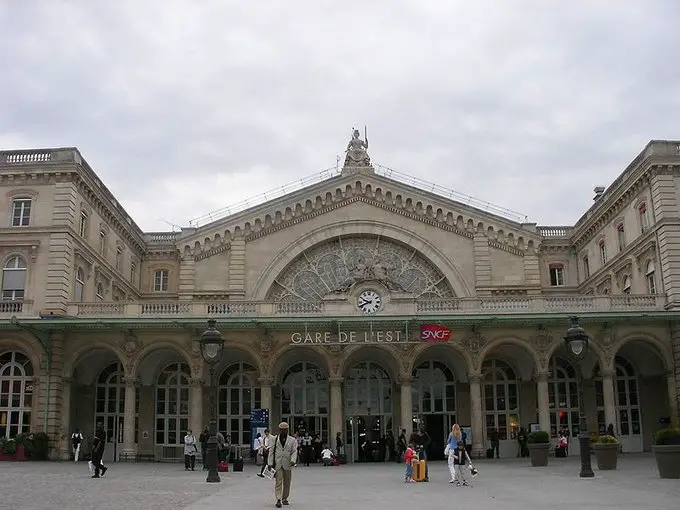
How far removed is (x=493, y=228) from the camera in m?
46.7

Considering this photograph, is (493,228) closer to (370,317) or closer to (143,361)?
(370,317)

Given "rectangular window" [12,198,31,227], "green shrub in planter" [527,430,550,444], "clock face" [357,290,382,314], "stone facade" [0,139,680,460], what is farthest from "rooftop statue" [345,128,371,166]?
"green shrub in planter" [527,430,550,444]

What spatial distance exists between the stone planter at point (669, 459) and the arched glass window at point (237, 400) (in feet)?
78.0

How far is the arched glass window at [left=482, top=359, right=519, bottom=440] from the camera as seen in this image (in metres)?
41.8

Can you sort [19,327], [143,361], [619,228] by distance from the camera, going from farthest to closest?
[619,228] < [143,361] < [19,327]

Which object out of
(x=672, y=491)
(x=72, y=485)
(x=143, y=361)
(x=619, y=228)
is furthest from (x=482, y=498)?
(x=619, y=228)

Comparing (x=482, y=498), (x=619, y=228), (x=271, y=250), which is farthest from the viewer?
(x=271, y=250)

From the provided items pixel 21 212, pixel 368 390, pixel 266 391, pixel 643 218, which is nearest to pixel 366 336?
pixel 266 391

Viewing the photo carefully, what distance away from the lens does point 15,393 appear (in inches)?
1501

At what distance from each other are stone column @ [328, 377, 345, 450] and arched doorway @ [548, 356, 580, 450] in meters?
11.9

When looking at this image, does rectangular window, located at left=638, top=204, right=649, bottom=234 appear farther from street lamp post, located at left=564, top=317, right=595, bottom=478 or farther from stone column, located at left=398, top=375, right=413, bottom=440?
street lamp post, located at left=564, top=317, right=595, bottom=478

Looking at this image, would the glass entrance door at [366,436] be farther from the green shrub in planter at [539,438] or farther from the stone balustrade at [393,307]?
the green shrub in planter at [539,438]

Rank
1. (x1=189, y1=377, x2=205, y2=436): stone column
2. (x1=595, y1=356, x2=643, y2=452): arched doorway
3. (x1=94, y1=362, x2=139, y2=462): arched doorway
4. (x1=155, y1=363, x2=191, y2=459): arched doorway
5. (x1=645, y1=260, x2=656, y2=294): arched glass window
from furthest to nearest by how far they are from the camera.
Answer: (x1=94, y1=362, x2=139, y2=462): arched doorway
(x1=155, y1=363, x2=191, y2=459): arched doorway
(x1=595, y1=356, x2=643, y2=452): arched doorway
(x1=645, y1=260, x2=656, y2=294): arched glass window
(x1=189, y1=377, x2=205, y2=436): stone column

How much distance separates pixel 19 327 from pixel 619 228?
32209mm
